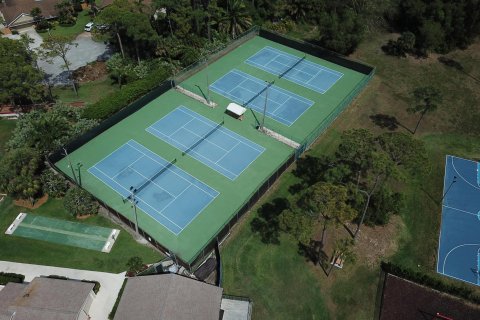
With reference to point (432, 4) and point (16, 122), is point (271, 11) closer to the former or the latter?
point (432, 4)

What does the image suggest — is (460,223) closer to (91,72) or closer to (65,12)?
(91,72)

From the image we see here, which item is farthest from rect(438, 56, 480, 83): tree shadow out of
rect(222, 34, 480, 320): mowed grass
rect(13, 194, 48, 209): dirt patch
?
rect(13, 194, 48, 209): dirt patch

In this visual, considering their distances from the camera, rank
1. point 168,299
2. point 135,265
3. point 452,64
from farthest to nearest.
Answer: point 452,64, point 135,265, point 168,299

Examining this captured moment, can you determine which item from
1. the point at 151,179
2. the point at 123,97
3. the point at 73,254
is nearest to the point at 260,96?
the point at 123,97

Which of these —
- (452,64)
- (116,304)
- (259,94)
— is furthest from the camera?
(452,64)

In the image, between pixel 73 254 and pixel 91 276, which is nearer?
pixel 91 276

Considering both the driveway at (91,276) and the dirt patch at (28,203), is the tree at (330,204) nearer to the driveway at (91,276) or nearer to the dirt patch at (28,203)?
the driveway at (91,276)

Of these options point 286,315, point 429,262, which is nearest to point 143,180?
point 286,315
